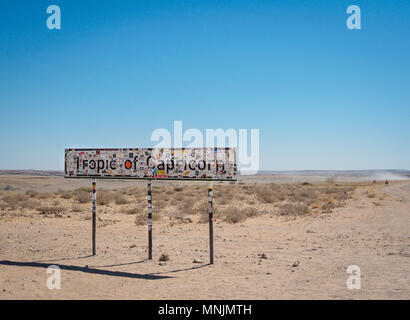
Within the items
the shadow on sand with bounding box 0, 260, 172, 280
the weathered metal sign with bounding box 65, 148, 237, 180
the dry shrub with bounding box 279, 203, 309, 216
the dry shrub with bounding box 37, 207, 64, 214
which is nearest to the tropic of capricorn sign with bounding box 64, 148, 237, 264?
the weathered metal sign with bounding box 65, 148, 237, 180

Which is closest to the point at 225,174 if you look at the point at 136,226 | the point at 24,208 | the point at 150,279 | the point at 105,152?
the point at 150,279

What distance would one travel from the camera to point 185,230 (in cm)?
1542

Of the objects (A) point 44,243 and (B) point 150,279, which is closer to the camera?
(B) point 150,279

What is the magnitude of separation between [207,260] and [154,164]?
3.09m

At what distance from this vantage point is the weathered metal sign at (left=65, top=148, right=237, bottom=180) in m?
8.84

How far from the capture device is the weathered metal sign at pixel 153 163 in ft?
29.0

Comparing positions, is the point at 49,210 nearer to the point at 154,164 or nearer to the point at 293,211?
the point at 154,164

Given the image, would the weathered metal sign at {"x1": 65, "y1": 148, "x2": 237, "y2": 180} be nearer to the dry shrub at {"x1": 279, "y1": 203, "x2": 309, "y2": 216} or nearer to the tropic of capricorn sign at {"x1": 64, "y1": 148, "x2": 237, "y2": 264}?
the tropic of capricorn sign at {"x1": 64, "y1": 148, "x2": 237, "y2": 264}

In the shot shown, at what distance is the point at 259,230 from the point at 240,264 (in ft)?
20.6

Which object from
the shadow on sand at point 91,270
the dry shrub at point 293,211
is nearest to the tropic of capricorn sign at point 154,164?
the shadow on sand at point 91,270

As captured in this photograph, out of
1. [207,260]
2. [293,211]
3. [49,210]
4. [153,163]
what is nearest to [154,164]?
[153,163]

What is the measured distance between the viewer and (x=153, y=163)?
962 centimetres

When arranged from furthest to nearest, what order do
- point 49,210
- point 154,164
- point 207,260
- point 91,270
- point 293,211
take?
point 49,210 → point 293,211 → point 207,260 → point 154,164 → point 91,270
